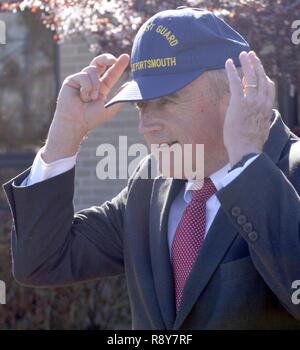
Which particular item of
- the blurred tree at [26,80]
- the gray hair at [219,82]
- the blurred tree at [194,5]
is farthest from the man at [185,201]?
the blurred tree at [26,80]

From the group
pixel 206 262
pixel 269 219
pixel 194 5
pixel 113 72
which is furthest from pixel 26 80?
pixel 269 219

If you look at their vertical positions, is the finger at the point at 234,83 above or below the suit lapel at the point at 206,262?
above

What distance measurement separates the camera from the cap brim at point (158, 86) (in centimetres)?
254

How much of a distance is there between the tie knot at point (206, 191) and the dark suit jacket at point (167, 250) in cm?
10

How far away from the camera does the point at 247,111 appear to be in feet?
7.66

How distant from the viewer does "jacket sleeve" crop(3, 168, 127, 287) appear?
8.82 feet

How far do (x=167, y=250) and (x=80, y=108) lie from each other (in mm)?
531

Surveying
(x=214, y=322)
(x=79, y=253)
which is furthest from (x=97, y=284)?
(x=214, y=322)

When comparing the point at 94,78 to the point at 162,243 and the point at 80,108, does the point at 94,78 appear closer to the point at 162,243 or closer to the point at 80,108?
the point at 80,108

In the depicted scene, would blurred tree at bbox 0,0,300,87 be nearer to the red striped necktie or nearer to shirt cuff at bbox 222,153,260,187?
the red striped necktie

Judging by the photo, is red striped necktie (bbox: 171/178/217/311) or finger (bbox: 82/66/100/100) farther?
finger (bbox: 82/66/100/100)

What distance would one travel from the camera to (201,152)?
2.54 meters

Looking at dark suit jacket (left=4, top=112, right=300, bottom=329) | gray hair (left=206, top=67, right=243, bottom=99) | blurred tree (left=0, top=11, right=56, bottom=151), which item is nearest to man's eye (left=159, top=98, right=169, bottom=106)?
gray hair (left=206, top=67, right=243, bottom=99)

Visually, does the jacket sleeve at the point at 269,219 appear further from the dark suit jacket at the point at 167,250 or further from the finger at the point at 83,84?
the finger at the point at 83,84
